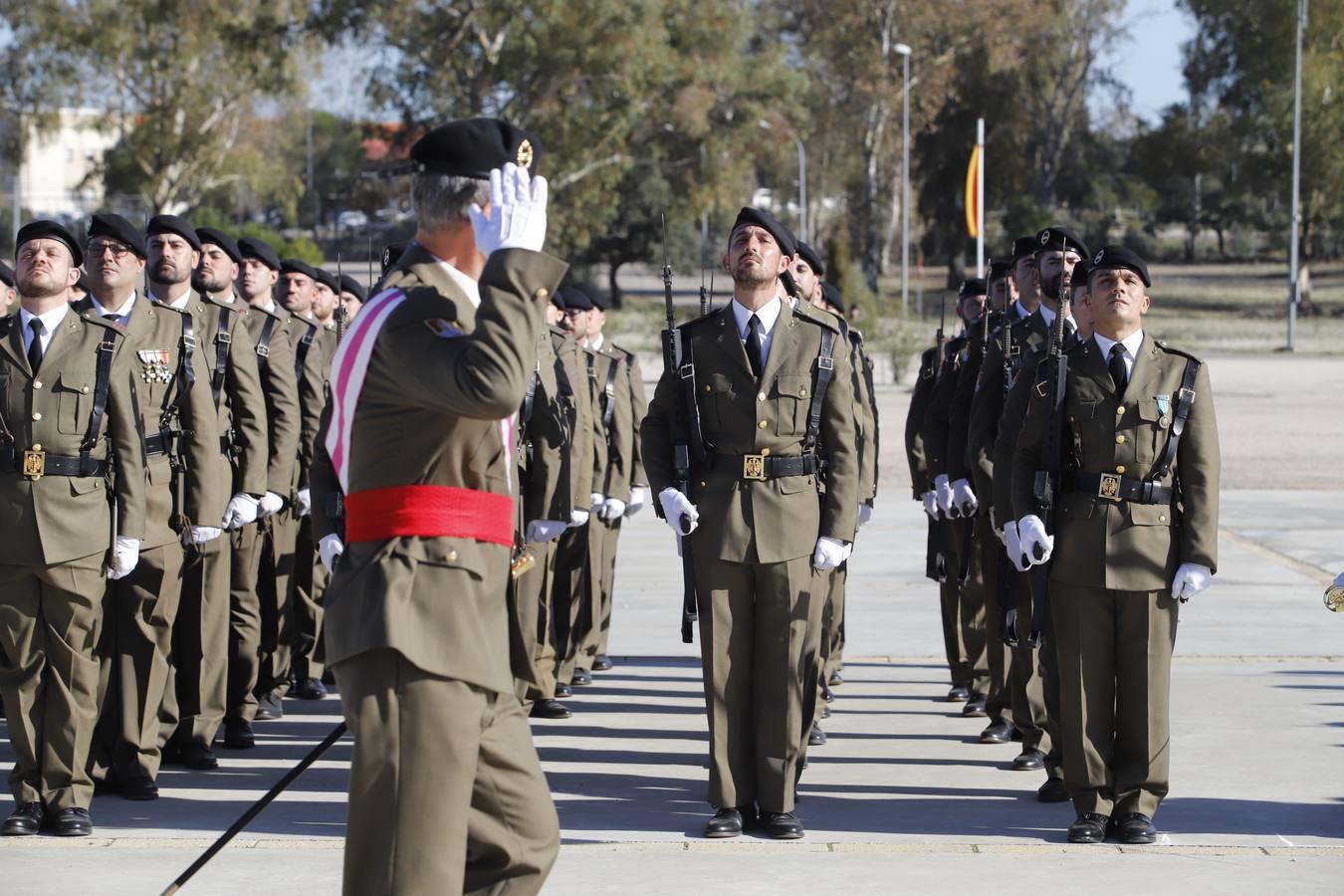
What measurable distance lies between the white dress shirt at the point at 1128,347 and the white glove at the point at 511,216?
3.07 metres

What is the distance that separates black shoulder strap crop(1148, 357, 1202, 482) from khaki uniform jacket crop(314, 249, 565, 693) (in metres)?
3.07

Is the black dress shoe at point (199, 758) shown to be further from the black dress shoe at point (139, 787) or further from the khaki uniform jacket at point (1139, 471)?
the khaki uniform jacket at point (1139, 471)

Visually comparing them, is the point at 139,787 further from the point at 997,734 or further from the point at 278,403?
the point at 997,734

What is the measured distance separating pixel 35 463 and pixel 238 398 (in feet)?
4.69

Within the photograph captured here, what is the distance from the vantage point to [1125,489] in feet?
21.0

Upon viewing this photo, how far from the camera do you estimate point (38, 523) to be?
636cm

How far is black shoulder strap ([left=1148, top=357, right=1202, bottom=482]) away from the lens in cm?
635

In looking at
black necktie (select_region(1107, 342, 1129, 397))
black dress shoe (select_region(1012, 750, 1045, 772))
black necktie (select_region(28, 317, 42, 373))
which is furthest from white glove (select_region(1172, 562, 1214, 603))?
black necktie (select_region(28, 317, 42, 373))

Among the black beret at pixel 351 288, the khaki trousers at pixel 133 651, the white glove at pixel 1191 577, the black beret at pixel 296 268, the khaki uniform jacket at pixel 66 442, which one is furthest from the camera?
the black beret at pixel 351 288

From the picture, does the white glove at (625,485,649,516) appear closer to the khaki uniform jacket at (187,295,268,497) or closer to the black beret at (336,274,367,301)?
the black beret at (336,274,367,301)

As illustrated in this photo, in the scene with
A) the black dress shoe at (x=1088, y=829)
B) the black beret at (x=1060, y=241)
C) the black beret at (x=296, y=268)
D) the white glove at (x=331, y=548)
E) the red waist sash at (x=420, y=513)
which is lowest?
the black dress shoe at (x=1088, y=829)

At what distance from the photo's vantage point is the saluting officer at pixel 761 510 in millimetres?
6508

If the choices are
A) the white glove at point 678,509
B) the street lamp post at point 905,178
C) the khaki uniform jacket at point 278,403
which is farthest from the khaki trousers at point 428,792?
the street lamp post at point 905,178

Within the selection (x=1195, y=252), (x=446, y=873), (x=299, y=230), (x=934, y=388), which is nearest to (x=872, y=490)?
(x=934, y=388)
